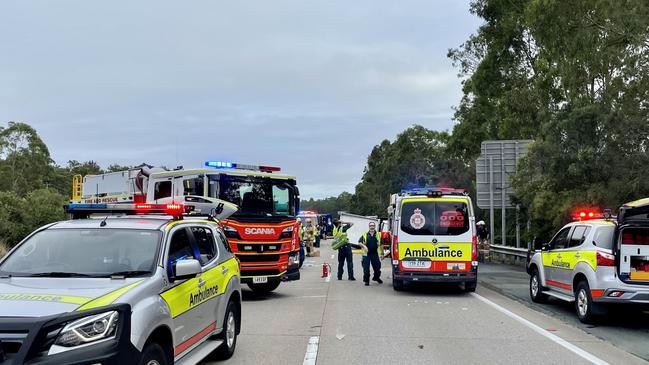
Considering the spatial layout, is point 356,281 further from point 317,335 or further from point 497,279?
point 317,335

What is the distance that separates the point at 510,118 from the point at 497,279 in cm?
1642

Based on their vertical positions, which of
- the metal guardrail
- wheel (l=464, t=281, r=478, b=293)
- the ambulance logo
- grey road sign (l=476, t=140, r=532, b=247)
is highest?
grey road sign (l=476, t=140, r=532, b=247)

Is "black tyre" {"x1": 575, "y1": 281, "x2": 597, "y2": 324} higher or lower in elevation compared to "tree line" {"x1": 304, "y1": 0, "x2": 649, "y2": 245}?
lower

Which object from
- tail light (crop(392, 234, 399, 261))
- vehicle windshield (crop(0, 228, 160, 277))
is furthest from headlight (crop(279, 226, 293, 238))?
vehicle windshield (crop(0, 228, 160, 277))

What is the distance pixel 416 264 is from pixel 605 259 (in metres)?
5.27

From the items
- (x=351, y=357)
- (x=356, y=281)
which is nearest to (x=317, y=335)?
(x=351, y=357)

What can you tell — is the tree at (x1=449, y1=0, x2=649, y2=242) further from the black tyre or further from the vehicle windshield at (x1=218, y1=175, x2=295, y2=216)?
the vehicle windshield at (x1=218, y1=175, x2=295, y2=216)

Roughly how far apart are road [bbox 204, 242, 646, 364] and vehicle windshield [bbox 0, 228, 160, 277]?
7.34ft

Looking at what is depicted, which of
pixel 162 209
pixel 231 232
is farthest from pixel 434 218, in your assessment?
pixel 162 209

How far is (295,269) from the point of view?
1462 cm

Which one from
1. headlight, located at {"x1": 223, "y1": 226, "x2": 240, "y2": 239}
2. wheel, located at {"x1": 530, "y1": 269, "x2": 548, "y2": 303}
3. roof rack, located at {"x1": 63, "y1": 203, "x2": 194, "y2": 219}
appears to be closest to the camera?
roof rack, located at {"x1": 63, "y1": 203, "x2": 194, "y2": 219}

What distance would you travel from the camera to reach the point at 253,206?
1380cm

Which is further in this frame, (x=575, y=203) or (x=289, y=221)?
(x=575, y=203)

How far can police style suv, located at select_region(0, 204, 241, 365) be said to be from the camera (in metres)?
4.31
